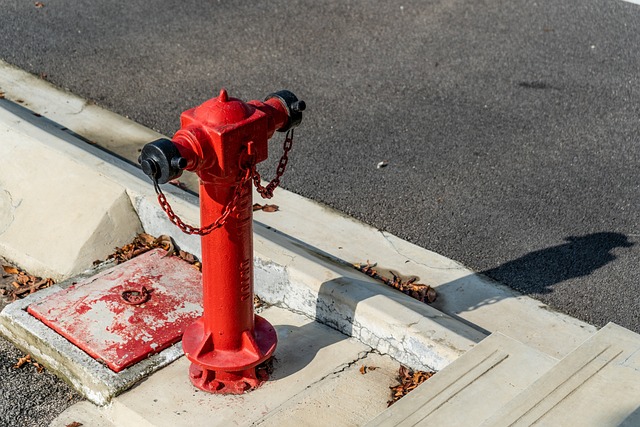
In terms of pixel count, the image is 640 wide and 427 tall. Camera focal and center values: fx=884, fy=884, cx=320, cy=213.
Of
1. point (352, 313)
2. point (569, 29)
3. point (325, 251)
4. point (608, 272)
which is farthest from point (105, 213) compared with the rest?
point (569, 29)

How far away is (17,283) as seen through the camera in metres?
5.27

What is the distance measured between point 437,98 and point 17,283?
416 centimetres

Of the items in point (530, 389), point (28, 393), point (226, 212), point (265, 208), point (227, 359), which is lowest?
point (28, 393)

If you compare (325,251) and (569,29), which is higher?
(569,29)

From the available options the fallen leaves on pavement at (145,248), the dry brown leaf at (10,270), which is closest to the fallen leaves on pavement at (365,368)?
the fallen leaves on pavement at (145,248)

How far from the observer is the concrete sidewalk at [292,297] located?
416 centimetres

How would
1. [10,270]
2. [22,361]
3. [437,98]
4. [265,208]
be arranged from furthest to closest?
[437,98] < [265,208] < [10,270] < [22,361]

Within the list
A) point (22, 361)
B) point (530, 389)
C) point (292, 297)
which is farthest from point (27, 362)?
point (530, 389)

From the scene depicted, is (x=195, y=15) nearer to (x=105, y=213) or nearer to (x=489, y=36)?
(x=489, y=36)

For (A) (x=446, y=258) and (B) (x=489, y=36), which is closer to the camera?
(A) (x=446, y=258)

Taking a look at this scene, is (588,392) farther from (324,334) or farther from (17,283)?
(17,283)

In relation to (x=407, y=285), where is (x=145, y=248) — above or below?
above

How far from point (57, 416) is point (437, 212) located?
3.10m

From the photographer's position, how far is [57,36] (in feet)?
29.7
